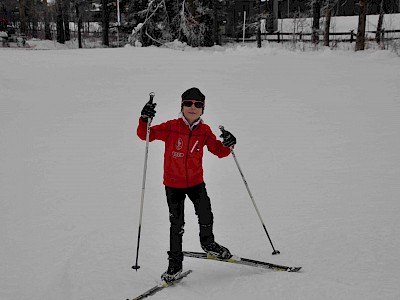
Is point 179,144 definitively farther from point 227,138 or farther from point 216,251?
point 216,251

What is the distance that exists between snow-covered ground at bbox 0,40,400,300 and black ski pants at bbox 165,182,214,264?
469 mm

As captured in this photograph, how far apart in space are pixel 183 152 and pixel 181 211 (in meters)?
0.59

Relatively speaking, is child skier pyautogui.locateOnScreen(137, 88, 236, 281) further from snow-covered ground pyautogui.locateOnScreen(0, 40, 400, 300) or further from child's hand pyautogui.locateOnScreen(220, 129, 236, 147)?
snow-covered ground pyautogui.locateOnScreen(0, 40, 400, 300)

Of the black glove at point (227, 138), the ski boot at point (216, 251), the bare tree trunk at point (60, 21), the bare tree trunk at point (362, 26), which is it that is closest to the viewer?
the black glove at point (227, 138)

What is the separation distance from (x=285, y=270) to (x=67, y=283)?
2319 millimetres

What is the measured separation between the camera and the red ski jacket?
383 cm

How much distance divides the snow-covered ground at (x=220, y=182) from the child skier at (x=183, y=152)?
68cm

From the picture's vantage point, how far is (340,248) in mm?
4785

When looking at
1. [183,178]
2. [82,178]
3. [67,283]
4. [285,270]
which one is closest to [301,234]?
[285,270]

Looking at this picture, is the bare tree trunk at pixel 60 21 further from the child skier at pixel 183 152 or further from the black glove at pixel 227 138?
the black glove at pixel 227 138

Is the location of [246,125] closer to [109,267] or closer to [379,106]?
[379,106]

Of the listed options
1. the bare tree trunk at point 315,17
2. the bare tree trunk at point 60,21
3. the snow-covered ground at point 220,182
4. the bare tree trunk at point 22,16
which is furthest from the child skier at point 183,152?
the bare tree trunk at point 22,16

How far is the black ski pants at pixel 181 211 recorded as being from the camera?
3.95m

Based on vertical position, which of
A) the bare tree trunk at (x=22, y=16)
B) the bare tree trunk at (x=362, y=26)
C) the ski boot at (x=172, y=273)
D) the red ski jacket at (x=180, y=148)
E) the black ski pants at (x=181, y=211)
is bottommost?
the ski boot at (x=172, y=273)
